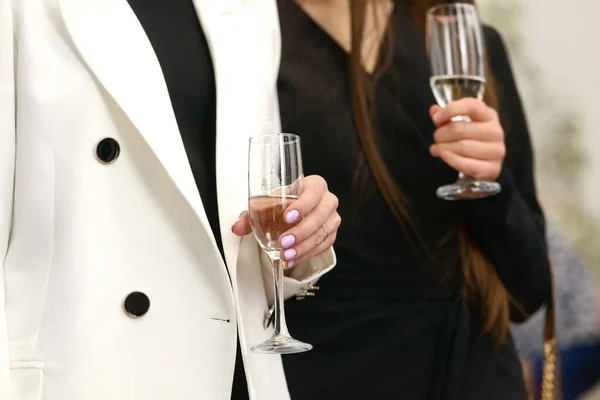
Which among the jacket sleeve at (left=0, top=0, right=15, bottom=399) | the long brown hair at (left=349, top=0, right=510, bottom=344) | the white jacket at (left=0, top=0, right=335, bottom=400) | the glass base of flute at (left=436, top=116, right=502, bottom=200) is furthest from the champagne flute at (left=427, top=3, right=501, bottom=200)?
the jacket sleeve at (left=0, top=0, right=15, bottom=399)

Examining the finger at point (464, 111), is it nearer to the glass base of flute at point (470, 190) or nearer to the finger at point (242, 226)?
the glass base of flute at point (470, 190)

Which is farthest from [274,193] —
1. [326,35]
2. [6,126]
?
[326,35]

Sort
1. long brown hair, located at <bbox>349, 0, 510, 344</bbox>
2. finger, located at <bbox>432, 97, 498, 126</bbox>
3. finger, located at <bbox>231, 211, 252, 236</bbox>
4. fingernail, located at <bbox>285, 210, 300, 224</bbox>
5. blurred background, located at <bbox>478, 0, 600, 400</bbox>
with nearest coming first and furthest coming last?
fingernail, located at <bbox>285, 210, 300, 224</bbox> → finger, located at <bbox>231, 211, 252, 236</bbox> → finger, located at <bbox>432, 97, 498, 126</bbox> → long brown hair, located at <bbox>349, 0, 510, 344</bbox> → blurred background, located at <bbox>478, 0, 600, 400</bbox>

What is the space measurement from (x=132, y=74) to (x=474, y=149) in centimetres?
61

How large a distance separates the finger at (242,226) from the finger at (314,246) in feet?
0.25

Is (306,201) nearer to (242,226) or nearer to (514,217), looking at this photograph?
(242,226)

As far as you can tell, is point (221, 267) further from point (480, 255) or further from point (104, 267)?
point (480, 255)

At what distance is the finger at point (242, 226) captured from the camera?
0.95 meters

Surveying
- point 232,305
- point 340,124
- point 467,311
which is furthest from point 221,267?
point 467,311

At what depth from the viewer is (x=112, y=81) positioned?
2.95 ft

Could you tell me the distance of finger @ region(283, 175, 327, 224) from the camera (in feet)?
2.80

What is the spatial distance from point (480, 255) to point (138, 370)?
77cm

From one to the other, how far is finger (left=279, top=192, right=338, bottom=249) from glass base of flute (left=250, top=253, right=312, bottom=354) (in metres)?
0.03

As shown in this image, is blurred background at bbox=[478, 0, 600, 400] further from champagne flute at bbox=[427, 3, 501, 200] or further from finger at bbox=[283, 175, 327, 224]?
finger at bbox=[283, 175, 327, 224]
